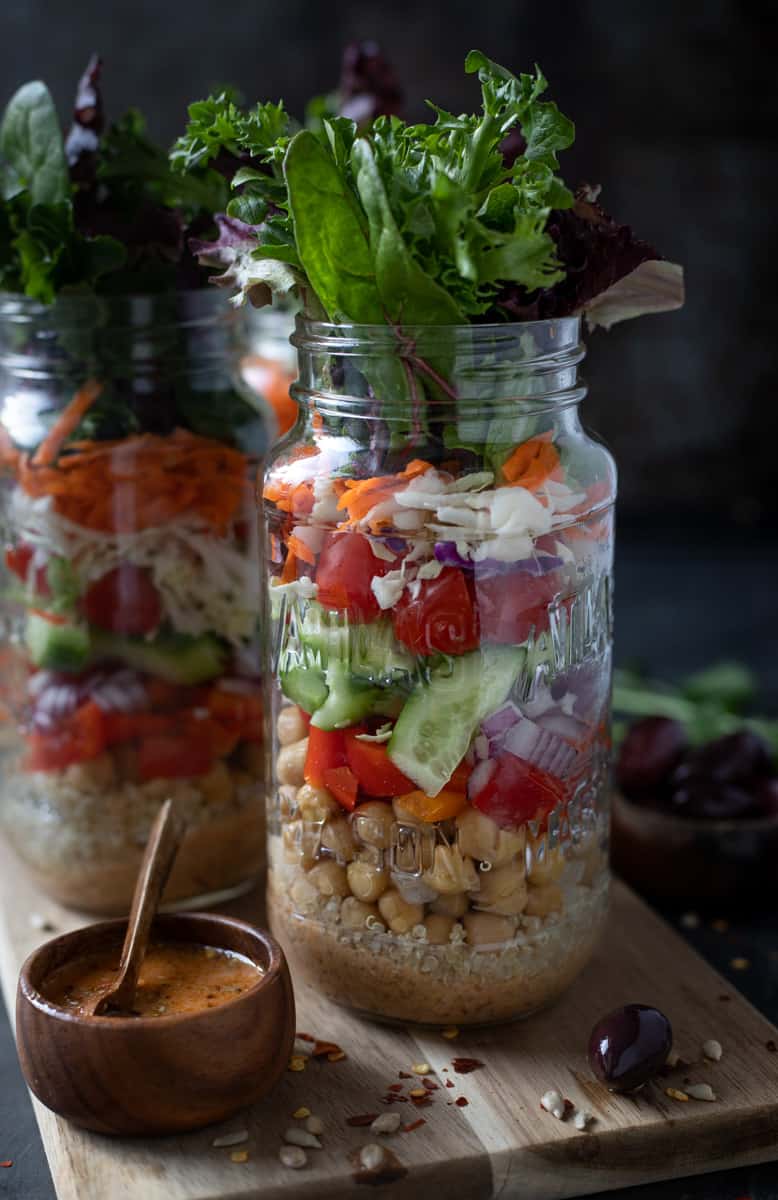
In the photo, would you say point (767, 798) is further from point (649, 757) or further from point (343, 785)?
point (343, 785)

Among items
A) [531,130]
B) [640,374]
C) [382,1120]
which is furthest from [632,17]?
[382,1120]

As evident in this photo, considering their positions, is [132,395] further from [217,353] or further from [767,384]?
[767,384]

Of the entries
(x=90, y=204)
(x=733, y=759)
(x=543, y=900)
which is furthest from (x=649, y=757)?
(x=90, y=204)

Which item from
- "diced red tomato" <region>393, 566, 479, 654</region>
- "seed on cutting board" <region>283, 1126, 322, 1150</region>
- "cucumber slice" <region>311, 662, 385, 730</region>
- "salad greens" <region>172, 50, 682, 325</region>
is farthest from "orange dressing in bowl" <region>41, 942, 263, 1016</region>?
"salad greens" <region>172, 50, 682, 325</region>

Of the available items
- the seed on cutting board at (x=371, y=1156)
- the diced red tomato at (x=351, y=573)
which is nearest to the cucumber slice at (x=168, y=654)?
the diced red tomato at (x=351, y=573)

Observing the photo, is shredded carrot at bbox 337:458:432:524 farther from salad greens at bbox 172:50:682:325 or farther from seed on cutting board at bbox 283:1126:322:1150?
seed on cutting board at bbox 283:1126:322:1150

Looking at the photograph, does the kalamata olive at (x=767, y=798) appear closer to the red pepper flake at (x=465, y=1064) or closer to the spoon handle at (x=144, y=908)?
the red pepper flake at (x=465, y=1064)
